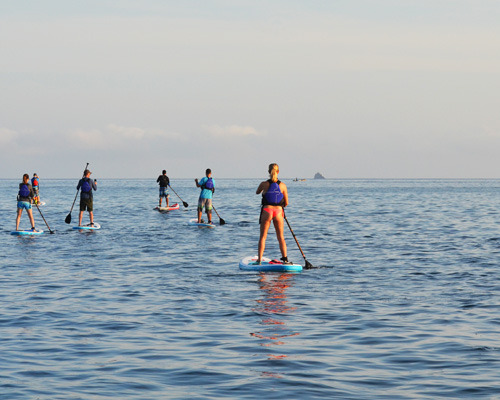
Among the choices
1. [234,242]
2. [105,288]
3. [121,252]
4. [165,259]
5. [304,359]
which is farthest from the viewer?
[234,242]

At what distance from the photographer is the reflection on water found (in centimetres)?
931

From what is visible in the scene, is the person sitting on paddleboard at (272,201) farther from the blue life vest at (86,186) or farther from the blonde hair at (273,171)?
the blue life vest at (86,186)

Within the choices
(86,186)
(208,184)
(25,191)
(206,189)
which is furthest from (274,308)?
(206,189)

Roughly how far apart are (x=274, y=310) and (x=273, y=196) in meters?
4.47

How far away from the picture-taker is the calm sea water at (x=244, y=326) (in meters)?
7.42

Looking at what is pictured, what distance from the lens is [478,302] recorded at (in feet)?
39.3

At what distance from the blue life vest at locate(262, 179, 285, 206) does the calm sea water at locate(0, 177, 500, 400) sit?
1.50 metres

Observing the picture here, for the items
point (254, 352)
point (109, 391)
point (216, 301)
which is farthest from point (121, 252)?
point (109, 391)

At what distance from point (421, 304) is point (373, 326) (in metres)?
2.05

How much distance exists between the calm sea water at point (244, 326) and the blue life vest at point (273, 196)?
1.50 meters

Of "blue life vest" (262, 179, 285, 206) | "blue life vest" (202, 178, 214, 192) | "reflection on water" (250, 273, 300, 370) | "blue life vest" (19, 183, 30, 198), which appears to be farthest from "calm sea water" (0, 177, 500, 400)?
"blue life vest" (202, 178, 214, 192)

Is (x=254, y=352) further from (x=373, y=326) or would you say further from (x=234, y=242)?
(x=234, y=242)

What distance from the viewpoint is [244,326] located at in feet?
33.4

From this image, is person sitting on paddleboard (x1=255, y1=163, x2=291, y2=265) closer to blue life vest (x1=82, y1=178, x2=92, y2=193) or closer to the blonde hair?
the blonde hair
